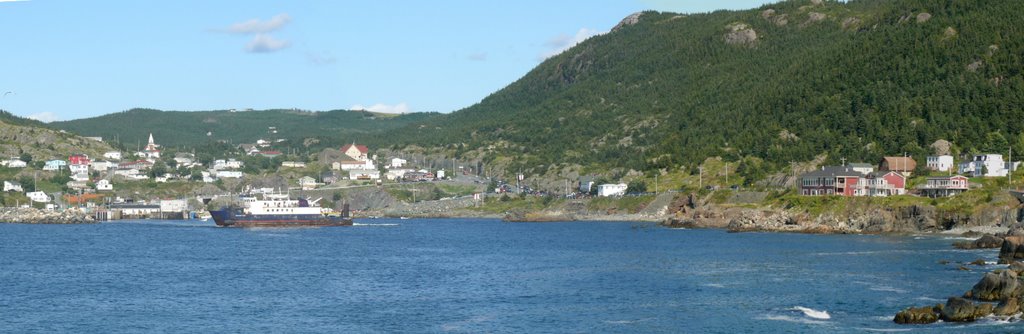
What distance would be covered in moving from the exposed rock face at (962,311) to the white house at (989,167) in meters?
98.0

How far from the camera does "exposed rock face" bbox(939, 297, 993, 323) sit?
60.0 metres

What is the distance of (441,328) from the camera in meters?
62.9

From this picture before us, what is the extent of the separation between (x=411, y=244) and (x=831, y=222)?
47.5m

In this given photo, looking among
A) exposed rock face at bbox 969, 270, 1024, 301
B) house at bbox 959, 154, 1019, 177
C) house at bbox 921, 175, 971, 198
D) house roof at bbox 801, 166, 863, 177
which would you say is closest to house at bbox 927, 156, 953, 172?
house at bbox 959, 154, 1019, 177

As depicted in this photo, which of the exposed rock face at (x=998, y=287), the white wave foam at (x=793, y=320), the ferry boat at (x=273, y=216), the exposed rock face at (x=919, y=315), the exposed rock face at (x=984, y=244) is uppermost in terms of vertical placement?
the ferry boat at (x=273, y=216)

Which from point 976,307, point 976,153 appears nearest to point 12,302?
point 976,307

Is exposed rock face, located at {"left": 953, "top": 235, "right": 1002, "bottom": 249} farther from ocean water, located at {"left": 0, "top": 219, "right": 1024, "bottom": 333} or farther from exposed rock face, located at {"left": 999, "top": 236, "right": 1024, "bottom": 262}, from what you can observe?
exposed rock face, located at {"left": 999, "top": 236, "right": 1024, "bottom": 262}

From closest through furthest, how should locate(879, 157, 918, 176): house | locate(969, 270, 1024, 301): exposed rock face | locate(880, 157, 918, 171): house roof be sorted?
locate(969, 270, 1024, 301): exposed rock face, locate(879, 157, 918, 176): house, locate(880, 157, 918, 171): house roof

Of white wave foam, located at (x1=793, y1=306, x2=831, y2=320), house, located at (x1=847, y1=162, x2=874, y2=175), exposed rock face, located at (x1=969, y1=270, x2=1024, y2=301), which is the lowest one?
white wave foam, located at (x1=793, y1=306, x2=831, y2=320)

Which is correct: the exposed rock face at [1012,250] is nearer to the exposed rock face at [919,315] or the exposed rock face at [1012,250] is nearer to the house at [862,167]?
the exposed rock face at [919,315]

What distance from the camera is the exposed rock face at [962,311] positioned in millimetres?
60000

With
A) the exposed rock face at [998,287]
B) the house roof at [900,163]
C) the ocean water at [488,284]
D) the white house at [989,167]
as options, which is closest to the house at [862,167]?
the house roof at [900,163]

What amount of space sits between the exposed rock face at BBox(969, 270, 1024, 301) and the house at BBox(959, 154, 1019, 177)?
91524 mm

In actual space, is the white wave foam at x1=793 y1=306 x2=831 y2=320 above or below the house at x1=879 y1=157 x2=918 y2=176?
below
